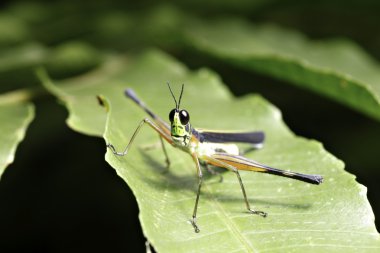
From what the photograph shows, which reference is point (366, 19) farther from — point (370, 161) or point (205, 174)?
point (205, 174)

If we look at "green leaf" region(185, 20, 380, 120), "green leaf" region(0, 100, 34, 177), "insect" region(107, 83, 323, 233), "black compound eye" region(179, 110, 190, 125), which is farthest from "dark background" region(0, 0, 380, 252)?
"black compound eye" region(179, 110, 190, 125)

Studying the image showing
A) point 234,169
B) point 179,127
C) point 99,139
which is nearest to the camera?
point 234,169

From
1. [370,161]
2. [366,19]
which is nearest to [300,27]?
[366,19]

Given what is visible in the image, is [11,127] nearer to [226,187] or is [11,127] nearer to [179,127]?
[179,127]

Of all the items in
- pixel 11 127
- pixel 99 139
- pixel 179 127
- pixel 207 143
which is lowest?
pixel 99 139

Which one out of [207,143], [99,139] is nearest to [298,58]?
[207,143]

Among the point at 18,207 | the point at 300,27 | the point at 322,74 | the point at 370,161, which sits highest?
the point at 322,74

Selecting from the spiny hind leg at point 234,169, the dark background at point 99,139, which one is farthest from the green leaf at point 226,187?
the dark background at point 99,139
